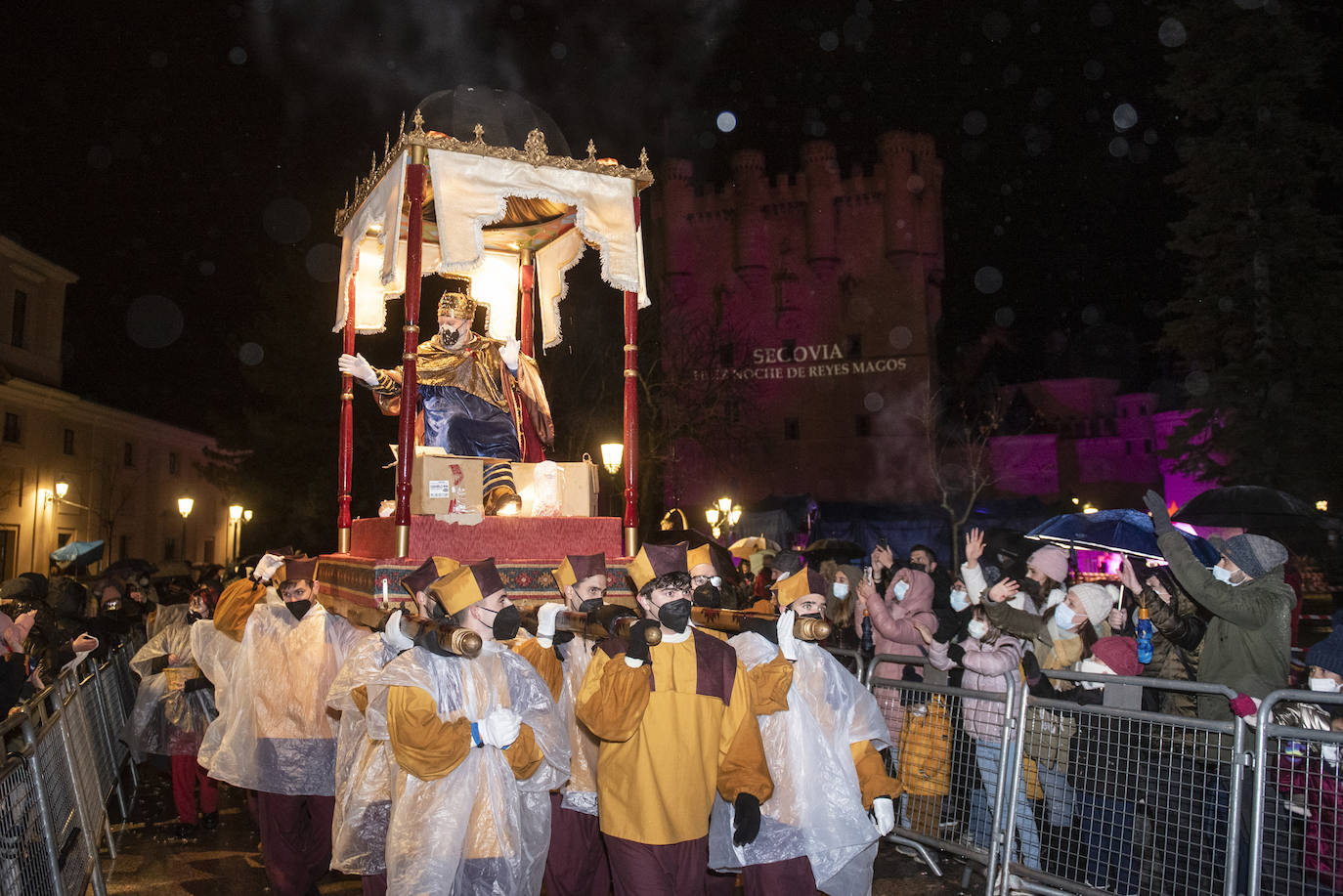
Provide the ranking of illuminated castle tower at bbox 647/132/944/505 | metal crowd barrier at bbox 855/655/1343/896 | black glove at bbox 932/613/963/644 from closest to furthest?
metal crowd barrier at bbox 855/655/1343/896, black glove at bbox 932/613/963/644, illuminated castle tower at bbox 647/132/944/505

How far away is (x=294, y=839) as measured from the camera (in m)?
6.09

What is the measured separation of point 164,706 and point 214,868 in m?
1.94

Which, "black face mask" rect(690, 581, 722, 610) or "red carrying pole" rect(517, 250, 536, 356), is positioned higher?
"red carrying pole" rect(517, 250, 536, 356)

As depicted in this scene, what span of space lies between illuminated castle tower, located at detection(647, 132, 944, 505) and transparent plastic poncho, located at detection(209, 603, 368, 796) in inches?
1286

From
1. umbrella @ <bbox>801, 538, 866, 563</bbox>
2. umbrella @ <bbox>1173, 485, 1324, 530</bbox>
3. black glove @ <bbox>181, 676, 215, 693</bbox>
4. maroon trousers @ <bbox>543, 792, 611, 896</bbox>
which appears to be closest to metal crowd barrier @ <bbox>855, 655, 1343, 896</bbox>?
maroon trousers @ <bbox>543, 792, 611, 896</bbox>

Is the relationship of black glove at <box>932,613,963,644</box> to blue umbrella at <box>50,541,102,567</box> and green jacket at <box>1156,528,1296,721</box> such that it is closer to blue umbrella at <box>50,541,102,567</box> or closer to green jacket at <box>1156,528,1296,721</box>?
green jacket at <box>1156,528,1296,721</box>

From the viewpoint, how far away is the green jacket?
5.20m

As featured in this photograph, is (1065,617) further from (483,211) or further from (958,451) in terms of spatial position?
(958,451)

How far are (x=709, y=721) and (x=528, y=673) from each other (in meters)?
0.90

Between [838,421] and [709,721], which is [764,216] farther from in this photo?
[709,721]

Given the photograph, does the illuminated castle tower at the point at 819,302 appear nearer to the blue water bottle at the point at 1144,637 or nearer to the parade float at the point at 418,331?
the parade float at the point at 418,331

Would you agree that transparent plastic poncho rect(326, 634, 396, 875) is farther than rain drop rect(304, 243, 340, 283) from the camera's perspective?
No

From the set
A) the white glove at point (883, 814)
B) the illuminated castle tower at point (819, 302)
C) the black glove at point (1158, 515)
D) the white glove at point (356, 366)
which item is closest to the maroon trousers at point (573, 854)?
the white glove at point (883, 814)

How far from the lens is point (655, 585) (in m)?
4.43
